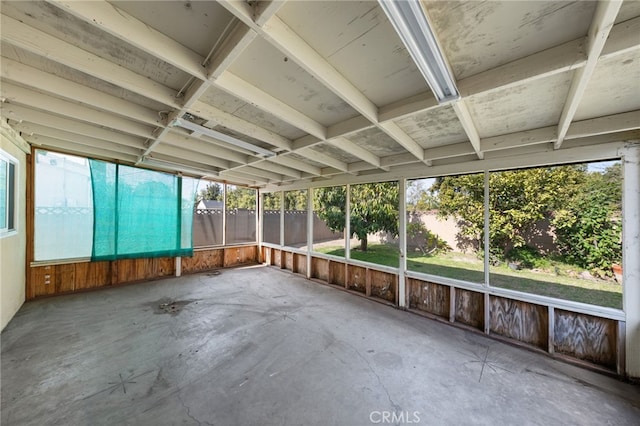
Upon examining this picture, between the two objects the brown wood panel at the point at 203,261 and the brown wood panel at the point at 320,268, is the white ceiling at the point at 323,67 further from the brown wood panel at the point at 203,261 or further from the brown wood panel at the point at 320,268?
the brown wood panel at the point at 203,261

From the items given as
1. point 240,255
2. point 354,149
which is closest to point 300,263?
point 240,255

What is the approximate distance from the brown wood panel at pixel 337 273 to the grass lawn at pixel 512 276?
0.50m

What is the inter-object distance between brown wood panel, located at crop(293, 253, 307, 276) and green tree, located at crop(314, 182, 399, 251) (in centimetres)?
160

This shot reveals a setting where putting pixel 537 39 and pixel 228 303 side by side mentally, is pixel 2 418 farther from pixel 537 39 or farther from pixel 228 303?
pixel 537 39

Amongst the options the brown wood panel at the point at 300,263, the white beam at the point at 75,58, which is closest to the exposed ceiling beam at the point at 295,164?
the white beam at the point at 75,58

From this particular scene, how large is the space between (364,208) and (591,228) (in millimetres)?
4307

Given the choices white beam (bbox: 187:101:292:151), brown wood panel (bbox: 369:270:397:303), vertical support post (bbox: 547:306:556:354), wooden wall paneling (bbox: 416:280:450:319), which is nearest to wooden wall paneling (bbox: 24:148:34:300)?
white beam (bbox: 187:101:292:151)

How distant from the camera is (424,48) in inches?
46.6

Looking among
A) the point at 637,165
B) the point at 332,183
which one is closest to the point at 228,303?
the point at 332,183

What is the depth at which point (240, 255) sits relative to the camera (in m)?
6.76

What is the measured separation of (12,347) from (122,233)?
8.00 feet

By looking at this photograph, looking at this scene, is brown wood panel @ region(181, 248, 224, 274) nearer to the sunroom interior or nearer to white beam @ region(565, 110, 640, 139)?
the sunroom interior

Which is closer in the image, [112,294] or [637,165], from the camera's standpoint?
[637,165]

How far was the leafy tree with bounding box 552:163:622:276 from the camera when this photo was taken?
3625 millimetres
